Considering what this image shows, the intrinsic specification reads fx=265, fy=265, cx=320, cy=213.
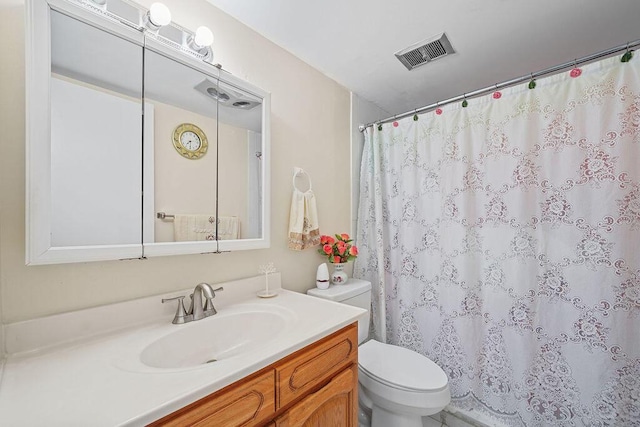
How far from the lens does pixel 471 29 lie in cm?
138

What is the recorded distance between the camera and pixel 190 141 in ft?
3.67

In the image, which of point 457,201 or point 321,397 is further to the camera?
point 457,201

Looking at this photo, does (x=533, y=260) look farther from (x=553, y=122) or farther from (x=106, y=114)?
(x=106, y=114)

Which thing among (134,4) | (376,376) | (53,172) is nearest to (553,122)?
(376,376)

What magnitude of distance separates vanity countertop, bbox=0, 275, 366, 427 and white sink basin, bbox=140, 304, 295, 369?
37 mm

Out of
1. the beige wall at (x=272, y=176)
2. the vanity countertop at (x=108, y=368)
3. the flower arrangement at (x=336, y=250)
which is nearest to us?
the vanity countertop at (x=108, y=368)

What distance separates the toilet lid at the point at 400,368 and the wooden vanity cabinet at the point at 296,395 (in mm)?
286

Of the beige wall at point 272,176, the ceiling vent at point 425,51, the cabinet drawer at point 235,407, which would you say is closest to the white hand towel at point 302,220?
the beige wall at point 272,176

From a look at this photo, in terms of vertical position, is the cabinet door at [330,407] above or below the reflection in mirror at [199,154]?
below

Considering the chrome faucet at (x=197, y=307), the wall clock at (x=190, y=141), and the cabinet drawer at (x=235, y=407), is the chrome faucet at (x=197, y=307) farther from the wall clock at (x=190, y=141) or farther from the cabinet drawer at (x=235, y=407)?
the wall clock at (x=190, y=141)

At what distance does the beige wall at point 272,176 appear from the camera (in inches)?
30.5

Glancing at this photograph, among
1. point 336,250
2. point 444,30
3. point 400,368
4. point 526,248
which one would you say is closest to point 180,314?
point 336,250

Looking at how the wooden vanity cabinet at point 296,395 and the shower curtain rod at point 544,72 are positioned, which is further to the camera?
the shower curtain rod at point 544,72

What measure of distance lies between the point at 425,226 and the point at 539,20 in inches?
46.6
